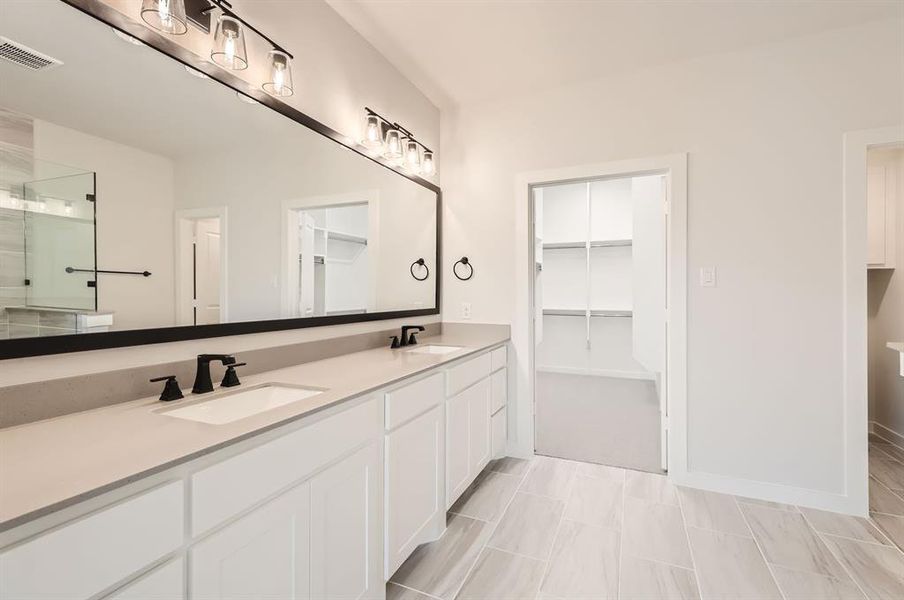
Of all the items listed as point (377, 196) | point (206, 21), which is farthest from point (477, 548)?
point (206, 21)

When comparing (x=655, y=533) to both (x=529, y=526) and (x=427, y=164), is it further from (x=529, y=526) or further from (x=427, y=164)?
(x=427, y=164)

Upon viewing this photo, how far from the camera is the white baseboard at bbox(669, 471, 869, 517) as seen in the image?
2.18 metres

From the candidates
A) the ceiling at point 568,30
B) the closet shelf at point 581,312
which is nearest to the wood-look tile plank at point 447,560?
the ceiling at point 568,30

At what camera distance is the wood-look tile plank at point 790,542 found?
70.0 inches

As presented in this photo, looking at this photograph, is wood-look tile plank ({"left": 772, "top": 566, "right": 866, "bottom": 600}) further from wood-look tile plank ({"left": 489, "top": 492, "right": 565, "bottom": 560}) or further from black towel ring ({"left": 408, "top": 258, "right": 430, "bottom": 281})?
black towel ring ({"left": 408, "top": 258, "right": 430, "bottom": 281})

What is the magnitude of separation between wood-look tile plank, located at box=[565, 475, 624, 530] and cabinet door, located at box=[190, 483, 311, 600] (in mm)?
1538

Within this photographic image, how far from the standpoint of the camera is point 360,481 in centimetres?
137

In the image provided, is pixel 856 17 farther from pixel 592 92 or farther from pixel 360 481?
pixel 360 481

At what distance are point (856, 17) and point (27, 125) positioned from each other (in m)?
3.52

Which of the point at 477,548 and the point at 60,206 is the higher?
the point at 60,206

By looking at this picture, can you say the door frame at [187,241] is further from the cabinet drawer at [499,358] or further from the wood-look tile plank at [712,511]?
the wood-look tile plank at [712,511]

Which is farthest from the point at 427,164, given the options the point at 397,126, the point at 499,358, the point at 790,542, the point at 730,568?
the point at 790,542

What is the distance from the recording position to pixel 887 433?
313 cm

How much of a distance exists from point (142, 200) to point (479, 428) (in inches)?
75.6
